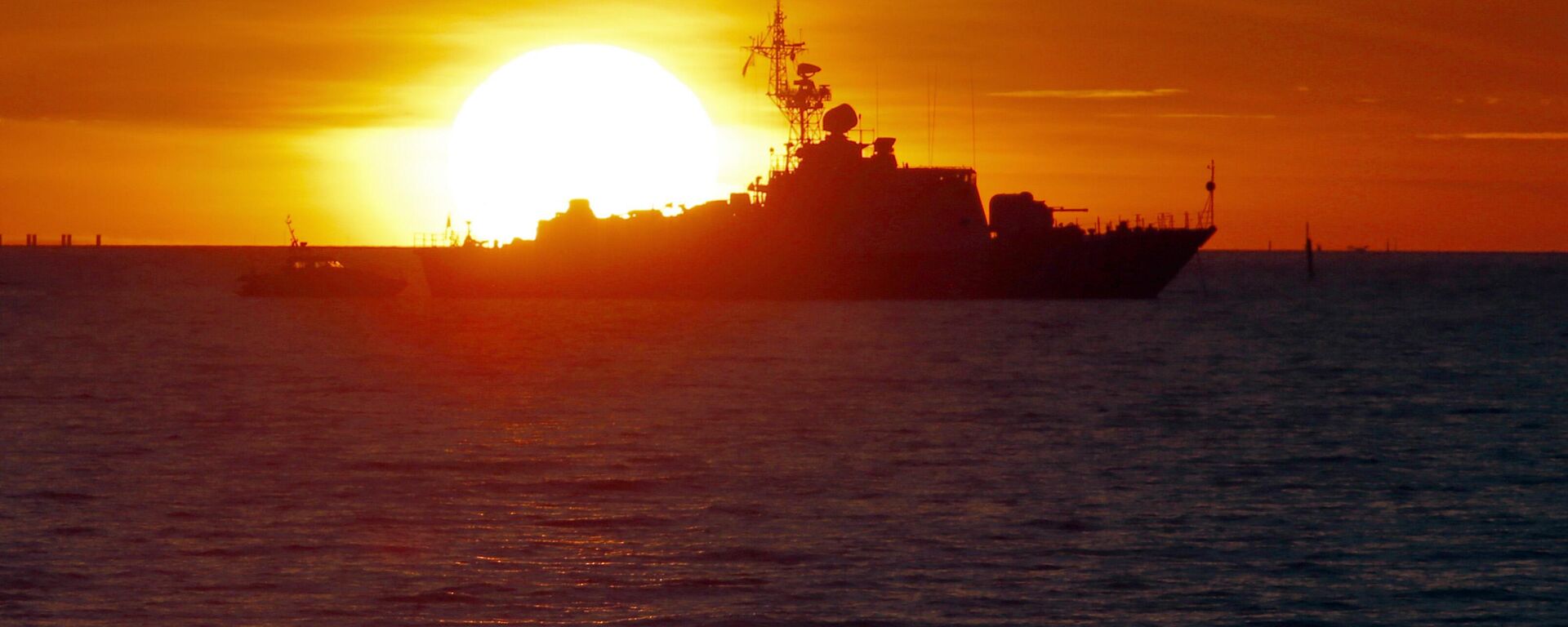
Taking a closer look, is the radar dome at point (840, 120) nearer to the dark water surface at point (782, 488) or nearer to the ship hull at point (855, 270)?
the ship hull at point (855, 270)

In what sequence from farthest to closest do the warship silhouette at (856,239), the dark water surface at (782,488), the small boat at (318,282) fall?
the small boat at (318,282), the warship silhouette at (856,239), the dark water surface at (782,488)

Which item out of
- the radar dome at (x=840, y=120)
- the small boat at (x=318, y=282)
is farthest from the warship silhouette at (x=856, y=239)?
the small boat at (x=318, y=282)

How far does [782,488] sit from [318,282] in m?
94.5

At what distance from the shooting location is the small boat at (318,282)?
369 ft

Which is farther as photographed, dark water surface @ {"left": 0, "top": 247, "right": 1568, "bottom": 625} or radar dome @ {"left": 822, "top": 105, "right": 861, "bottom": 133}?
radar dome @ {"left": 822, "top": 105, "right": 861, "bottom": 133}

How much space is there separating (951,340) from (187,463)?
37440mm

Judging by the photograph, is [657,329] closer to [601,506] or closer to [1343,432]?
[1343,432]

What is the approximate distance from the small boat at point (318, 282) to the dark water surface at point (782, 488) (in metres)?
58.2

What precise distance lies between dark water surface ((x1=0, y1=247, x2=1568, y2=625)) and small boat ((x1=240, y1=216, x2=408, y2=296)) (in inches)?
2290

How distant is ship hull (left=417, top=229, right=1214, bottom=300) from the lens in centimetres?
8644

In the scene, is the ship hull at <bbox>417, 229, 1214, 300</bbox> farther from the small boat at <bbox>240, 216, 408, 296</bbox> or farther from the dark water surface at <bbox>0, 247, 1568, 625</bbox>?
the dark water surface at <bbox>0, 247, 1568, 625</bbox>

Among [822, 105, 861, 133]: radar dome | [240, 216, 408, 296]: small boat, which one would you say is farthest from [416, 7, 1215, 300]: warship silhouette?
[240, 216, 408, 296]: small boat

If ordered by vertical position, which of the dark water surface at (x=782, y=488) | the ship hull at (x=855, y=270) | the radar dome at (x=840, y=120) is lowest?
the dark water surface at (x=782, y=488)

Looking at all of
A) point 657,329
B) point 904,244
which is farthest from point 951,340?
point 904,244
